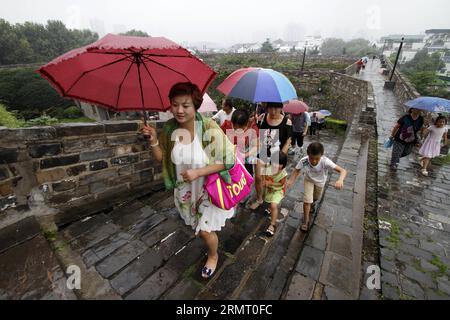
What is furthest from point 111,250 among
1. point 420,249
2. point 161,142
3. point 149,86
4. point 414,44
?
point 414,44

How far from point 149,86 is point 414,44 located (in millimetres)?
135914

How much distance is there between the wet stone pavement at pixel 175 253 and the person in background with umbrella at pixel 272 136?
2.79 ft

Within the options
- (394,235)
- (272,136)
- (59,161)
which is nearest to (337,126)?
(394,235)

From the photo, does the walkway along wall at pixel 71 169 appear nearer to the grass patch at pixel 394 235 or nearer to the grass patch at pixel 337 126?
the grass patch at pixel 394 235

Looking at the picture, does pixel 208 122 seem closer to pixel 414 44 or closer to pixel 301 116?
pixel 301 116

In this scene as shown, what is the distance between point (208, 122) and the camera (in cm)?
198

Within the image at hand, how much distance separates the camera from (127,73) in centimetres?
210

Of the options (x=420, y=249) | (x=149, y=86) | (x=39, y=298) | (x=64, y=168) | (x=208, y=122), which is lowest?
(x=420, y=249)

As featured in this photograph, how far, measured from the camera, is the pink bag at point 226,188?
A: 2002mm

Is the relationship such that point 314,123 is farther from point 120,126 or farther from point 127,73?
point 127,73

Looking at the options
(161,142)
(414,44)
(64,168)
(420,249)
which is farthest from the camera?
(414,44)

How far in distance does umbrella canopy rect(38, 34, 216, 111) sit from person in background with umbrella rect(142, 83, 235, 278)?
38cm

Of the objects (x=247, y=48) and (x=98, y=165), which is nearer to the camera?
(x=98, y=165)

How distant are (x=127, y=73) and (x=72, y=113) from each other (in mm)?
32296
